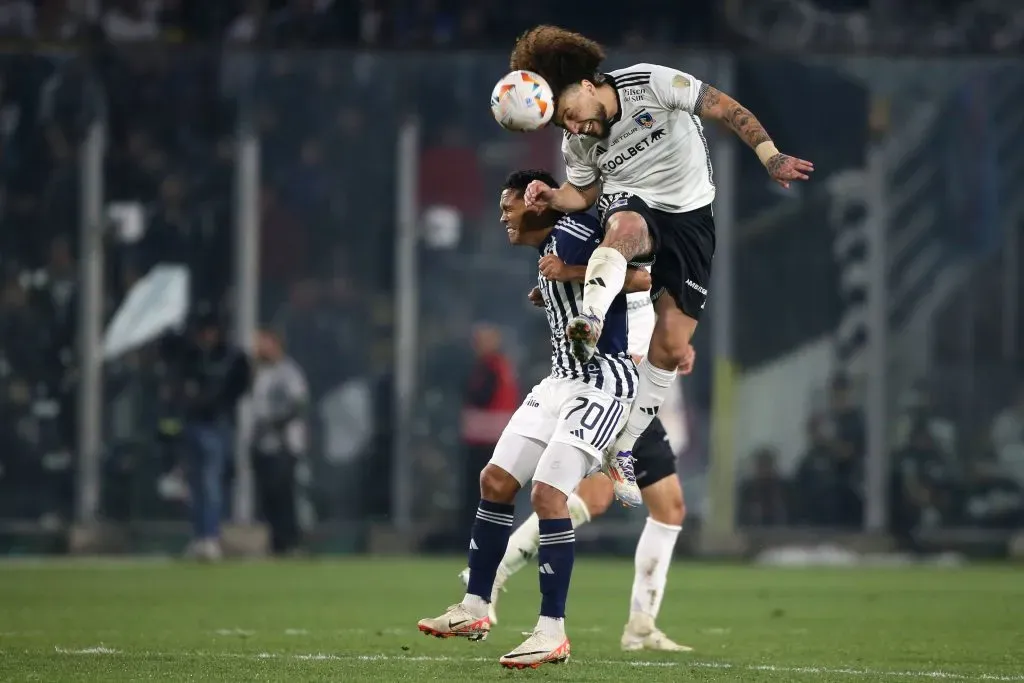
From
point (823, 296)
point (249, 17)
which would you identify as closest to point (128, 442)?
point (249, 17)

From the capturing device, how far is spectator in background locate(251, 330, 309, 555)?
19.6 metres

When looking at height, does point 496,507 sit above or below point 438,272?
below

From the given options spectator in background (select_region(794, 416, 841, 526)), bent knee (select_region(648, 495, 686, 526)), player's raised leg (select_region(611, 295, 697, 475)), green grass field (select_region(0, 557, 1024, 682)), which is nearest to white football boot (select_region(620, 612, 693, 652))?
green grass field (select_region(0, 557, 1024, 682))

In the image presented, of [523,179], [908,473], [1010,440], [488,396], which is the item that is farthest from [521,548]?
[1010,440]

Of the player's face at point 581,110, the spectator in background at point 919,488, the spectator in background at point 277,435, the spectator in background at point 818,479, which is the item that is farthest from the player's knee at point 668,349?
the spectator in background at point 919,488

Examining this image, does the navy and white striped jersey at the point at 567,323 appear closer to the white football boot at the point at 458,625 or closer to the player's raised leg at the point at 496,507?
the player's raised leg at the point at 496,507

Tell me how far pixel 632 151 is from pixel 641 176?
5.8 inches

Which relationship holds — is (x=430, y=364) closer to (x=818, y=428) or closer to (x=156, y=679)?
(x=818, y=428)

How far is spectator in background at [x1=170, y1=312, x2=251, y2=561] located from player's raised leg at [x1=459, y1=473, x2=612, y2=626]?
365 inches

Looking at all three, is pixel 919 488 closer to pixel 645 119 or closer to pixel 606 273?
pixel 645 119

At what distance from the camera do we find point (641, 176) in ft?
29.3

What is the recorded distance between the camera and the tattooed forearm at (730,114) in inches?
340

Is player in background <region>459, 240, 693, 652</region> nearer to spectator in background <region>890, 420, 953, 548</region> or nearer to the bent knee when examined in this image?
the bent knee

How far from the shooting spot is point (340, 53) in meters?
20.4
